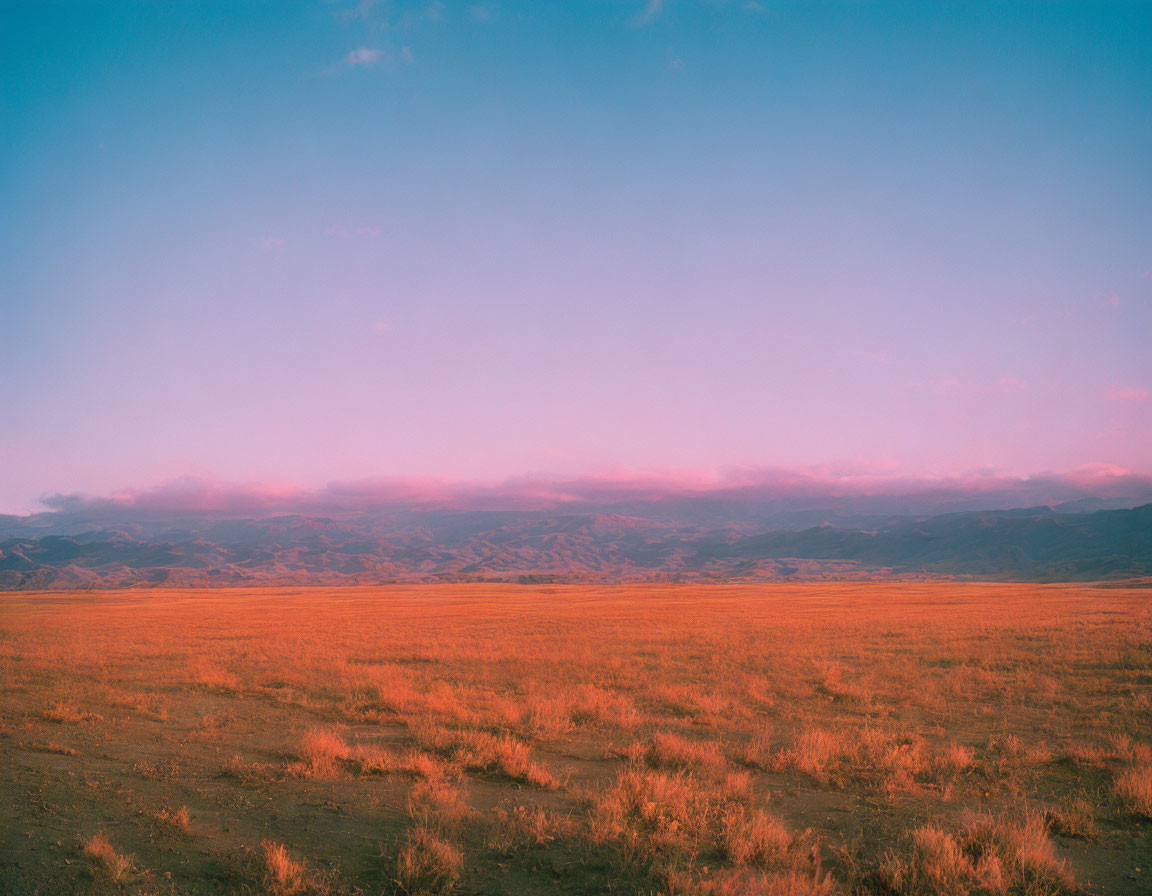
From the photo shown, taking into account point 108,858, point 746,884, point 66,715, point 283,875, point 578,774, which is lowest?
point 578,774

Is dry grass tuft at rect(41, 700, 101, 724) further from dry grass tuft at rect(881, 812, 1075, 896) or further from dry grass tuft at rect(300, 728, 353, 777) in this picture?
dry grass tuft at rect(881, 812, 1075, 896)

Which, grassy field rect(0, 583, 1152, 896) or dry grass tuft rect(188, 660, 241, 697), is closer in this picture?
grassy field rect(0, 583, 1152, 896)

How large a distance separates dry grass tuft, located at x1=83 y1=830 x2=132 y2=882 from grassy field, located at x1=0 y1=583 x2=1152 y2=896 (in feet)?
0.10

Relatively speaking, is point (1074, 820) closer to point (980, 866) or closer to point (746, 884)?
point (980, 866)

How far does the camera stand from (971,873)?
655 centimetres

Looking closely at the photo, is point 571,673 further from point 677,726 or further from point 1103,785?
point 1103,785

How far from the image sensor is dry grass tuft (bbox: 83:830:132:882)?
638 cm

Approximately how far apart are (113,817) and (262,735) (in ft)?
16.0

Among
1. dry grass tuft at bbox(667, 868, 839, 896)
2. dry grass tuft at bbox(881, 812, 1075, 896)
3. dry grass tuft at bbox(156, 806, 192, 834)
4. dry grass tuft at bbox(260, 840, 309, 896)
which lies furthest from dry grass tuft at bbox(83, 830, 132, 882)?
dry grass tuft at bbox(881, 812, 1075, 896)

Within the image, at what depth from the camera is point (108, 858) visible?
21.4 feet

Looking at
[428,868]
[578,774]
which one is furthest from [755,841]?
[578,774]

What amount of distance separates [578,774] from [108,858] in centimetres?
659

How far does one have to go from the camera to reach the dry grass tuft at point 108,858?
638 cm

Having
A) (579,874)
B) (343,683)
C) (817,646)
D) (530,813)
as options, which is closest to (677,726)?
(530,813)
